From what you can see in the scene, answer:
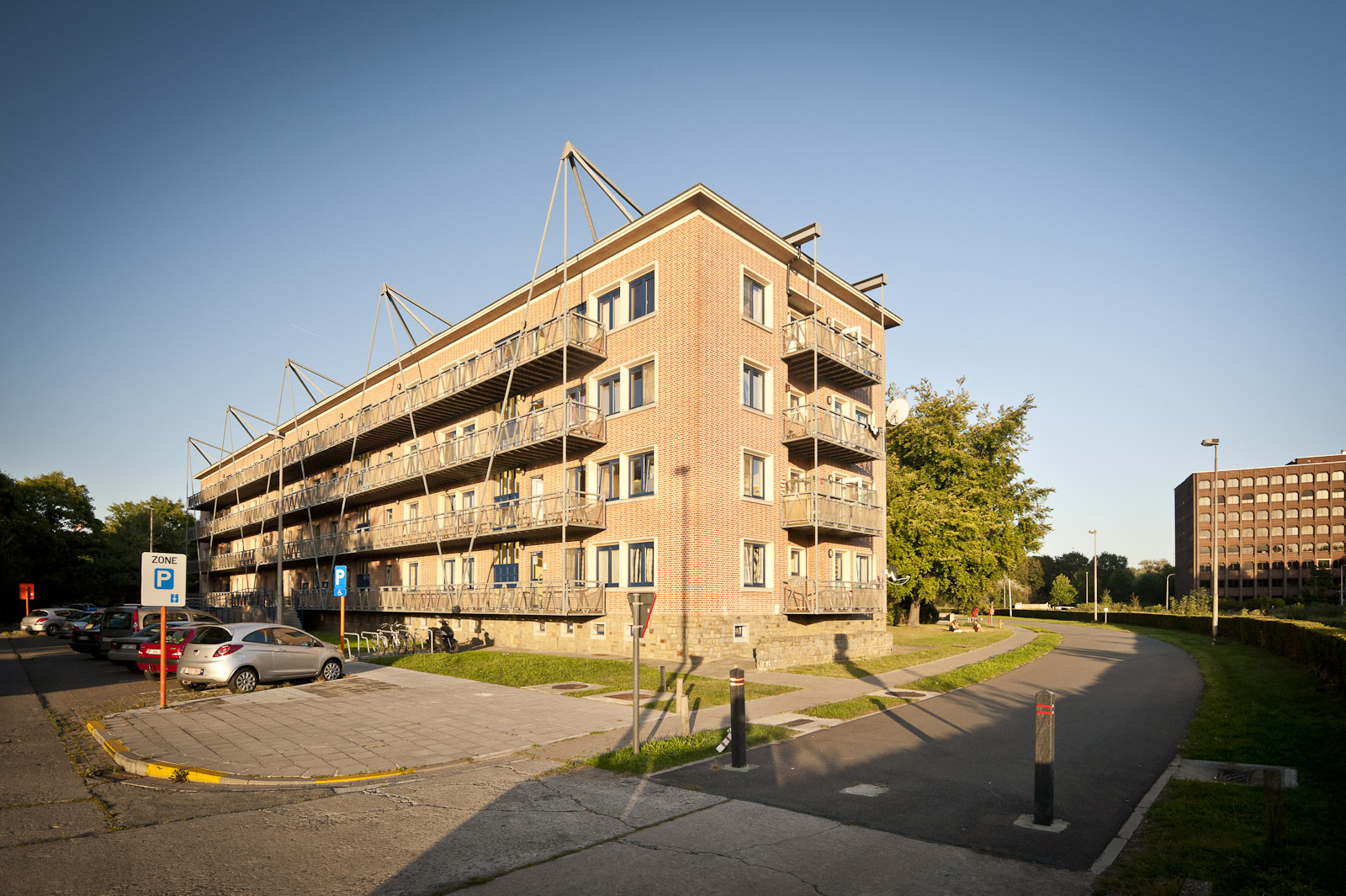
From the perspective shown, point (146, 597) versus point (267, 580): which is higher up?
point (146, 597)

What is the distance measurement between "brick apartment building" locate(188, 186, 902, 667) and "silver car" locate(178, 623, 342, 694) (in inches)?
287

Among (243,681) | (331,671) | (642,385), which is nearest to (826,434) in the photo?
(642,385)

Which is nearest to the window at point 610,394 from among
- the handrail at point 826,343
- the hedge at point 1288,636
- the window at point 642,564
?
the window at point 642,564

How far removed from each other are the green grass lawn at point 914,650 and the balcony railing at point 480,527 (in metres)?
8.70

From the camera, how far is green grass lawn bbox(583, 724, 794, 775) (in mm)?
10086

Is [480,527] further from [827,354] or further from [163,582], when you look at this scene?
[163,582]

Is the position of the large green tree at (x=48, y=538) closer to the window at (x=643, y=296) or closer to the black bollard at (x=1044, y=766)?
the window at (x=643, y=296)

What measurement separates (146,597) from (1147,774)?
671 inches

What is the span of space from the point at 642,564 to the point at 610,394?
6.25 meters

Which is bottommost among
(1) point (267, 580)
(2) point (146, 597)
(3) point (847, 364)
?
(1) point (267, 580)

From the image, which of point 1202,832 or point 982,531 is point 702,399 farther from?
point 982,531

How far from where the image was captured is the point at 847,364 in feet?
97.6

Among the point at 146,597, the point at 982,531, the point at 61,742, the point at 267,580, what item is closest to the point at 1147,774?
the point at 61,742

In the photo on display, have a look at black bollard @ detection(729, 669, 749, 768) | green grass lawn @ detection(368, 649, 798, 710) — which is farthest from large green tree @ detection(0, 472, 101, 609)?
black bollard @ detection(729, 669, 749, 768)
